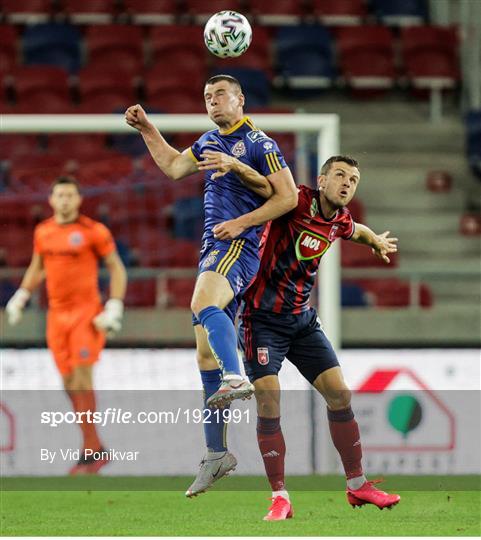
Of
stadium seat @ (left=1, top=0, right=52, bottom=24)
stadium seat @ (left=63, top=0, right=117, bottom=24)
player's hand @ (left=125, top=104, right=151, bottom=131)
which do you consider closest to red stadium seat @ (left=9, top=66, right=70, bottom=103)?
stadium seat @ (left=1, top=0, right=52, bottom=24)

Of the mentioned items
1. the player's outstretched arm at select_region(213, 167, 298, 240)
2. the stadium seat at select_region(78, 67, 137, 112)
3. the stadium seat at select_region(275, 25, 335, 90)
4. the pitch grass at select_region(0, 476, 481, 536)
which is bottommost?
the pitch grass at select_region(0, 476, 481, 536)

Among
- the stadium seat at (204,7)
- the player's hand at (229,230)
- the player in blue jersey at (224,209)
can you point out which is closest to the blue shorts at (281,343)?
the player in blue jersey at (224,209)

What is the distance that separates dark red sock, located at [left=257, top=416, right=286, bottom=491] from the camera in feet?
22.6

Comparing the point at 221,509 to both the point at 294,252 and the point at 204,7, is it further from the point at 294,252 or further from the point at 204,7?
the point at 204,7

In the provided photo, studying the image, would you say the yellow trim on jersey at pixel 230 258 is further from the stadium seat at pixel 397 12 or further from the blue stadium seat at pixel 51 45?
the stadium seat at pixel 397 12

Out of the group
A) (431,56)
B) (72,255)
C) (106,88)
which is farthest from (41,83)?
(72,255)

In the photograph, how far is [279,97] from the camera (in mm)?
15641

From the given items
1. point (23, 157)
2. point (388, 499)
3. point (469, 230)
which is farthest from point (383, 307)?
point (388, 499)

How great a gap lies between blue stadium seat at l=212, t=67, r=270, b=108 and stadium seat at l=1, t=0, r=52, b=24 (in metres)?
2.52

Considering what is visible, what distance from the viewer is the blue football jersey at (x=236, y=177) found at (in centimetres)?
652

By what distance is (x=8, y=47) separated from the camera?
15383 mm

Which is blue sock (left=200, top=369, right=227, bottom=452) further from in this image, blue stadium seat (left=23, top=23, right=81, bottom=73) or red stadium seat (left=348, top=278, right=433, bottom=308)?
blue stadium seat (left=23, top=23, right=81, bottom=73)

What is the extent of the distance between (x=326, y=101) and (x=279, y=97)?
524 millimetres

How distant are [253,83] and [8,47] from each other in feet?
8.98
